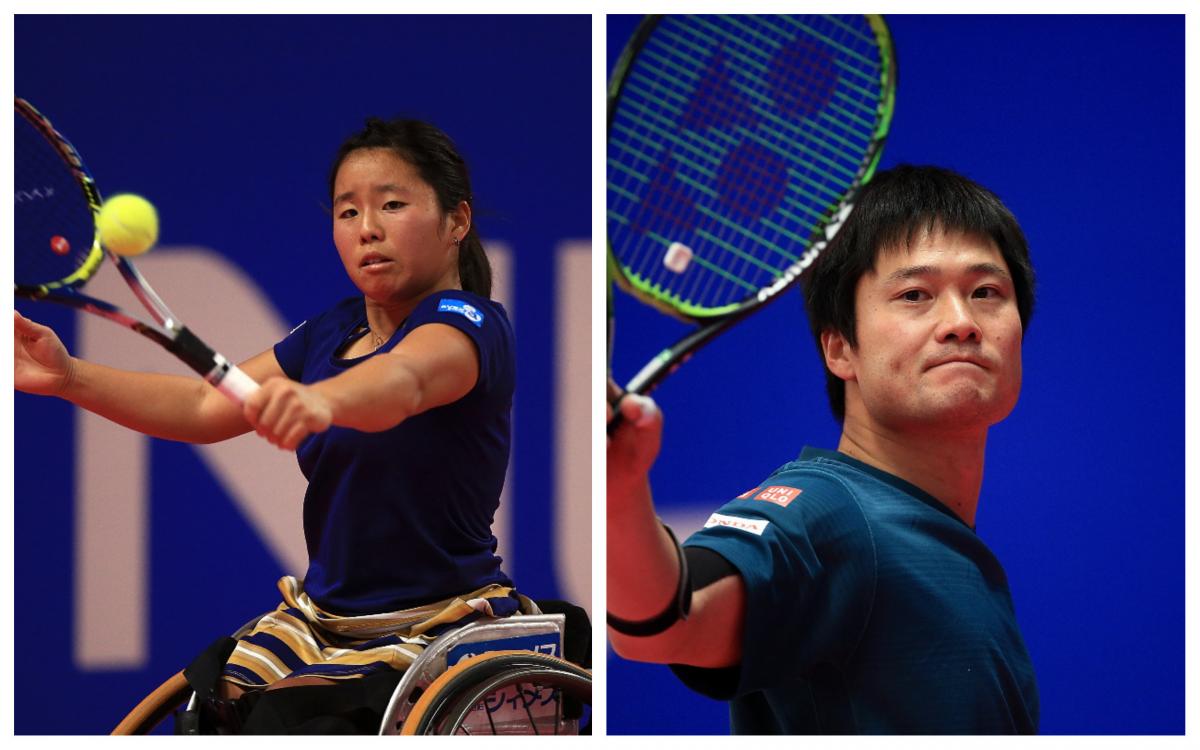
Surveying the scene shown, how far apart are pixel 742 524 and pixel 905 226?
0.61 meters

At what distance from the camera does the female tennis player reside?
6.31ft

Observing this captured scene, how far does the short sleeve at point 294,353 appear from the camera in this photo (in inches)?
86.1

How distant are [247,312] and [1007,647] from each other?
146 centimetres

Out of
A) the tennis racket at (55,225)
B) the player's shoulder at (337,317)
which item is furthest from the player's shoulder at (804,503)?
the tennis racket at (55,225)

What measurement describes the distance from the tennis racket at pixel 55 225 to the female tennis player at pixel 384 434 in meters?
0.10

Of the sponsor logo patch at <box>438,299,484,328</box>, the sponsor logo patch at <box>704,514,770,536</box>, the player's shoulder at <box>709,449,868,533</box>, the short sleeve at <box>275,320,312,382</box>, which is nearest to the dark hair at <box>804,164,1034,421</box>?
the player's shoulder at <box>709,449,868,533</box>

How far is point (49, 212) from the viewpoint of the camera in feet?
7.07

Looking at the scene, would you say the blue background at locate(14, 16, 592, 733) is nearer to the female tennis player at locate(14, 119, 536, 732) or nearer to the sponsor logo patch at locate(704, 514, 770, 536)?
the female tennis player at locate(14, 119, 536, 732)

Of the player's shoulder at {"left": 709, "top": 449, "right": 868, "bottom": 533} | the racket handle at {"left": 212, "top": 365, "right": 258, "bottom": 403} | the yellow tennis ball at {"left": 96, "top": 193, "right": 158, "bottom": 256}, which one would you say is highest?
the yellow tennis ball at {"left": 96, "top": 193, "right": 158, "bottom": 256}

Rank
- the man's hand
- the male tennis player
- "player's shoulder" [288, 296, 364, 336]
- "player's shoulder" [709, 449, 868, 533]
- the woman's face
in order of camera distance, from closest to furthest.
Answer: the man's hand
the male tennis player
"player's shoulder" [709, 449, 868, 533]
the woman's face
"player's shoulder" [288, 296, 364, 336]

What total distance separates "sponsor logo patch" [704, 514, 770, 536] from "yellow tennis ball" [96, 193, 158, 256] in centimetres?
86

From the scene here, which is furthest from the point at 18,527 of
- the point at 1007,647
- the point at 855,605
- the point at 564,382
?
the point at 1007,647

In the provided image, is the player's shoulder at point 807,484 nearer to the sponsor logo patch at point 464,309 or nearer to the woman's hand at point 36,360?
the sponsor logo patch at point 464,309

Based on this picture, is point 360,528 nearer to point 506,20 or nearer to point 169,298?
point 169,298
